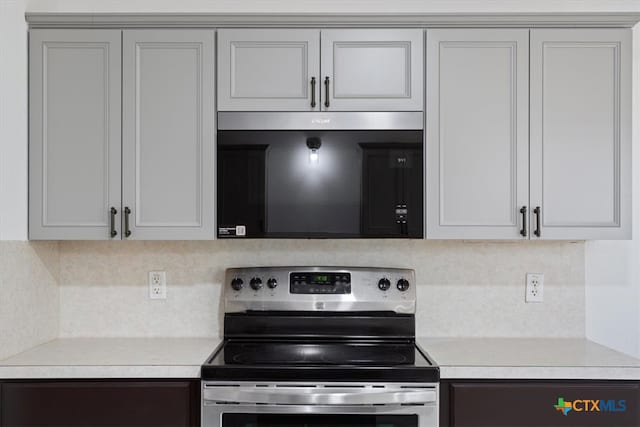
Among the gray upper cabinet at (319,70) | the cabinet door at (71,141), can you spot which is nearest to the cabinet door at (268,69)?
the gray upper cabinet at (319,70)

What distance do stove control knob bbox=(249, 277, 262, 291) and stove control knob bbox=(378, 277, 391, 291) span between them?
543 mm

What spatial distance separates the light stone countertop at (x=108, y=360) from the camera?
1819 mm

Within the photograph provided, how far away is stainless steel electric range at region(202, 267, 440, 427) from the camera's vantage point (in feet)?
5.85

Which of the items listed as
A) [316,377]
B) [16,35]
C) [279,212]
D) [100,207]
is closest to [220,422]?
[316,377]

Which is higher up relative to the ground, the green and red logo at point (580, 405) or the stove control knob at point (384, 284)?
the stove control knob at point (384, 284)

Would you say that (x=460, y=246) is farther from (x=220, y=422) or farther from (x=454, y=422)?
(x=220, y=422)

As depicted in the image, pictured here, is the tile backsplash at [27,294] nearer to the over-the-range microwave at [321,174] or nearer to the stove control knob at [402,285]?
the over-the-range microwave at [321,174]

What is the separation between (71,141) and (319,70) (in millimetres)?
1069

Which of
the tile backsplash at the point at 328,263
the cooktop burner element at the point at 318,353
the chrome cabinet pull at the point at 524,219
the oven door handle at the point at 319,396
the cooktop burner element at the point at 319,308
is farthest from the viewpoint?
the tile backsplash at the point at 328,263

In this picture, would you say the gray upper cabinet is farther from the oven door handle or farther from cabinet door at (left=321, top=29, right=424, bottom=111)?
the oven door handle

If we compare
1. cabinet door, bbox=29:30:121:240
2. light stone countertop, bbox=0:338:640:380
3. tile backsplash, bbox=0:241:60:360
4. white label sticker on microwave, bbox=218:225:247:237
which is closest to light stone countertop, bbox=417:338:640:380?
light stone countertop, bbox=0:338:640:380

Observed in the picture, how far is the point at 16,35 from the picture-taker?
6.53 feet

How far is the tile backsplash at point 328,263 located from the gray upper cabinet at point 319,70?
684 mm

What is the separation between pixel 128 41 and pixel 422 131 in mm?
1276
